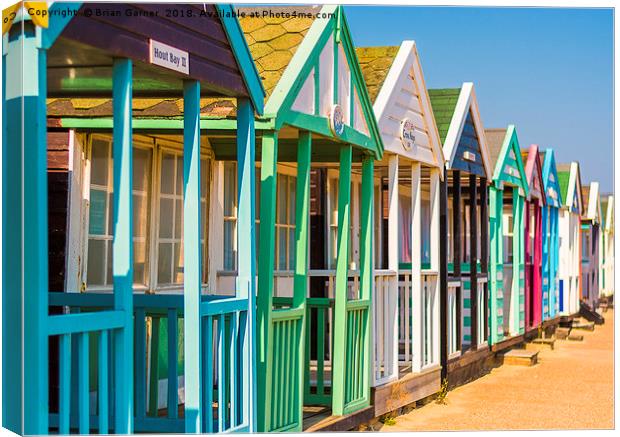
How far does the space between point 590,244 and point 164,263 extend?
2371cm

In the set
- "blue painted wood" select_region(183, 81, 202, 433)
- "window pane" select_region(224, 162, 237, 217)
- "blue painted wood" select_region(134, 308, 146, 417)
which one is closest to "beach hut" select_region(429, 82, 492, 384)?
"window pane" select_region(224, 162, 237, 217)

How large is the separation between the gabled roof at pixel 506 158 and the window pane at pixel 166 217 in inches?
299

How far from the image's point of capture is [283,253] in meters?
12.3

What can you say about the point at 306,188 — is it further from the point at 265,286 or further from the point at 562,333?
the point at 562,333

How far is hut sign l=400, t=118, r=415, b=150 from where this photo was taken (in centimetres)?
1095

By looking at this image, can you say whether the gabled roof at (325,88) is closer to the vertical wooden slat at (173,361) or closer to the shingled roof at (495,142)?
the vertical wooden slat at (173,361)

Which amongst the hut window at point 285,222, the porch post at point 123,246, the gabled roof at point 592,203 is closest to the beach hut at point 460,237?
the hut window at point 285,222

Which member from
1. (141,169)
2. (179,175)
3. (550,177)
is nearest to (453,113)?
(179,175)

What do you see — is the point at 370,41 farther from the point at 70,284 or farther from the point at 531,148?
the point at 531,148

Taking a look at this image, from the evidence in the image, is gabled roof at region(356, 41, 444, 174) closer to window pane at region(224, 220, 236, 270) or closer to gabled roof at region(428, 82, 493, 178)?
gabled roof at region(428, 82, 493, 178)

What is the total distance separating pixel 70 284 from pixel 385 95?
13.1 ft

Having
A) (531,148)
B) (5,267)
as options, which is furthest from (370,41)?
(531,148)

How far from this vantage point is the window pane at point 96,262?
Result: 8.22 meters

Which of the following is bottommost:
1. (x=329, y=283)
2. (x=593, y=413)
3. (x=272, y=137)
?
(x=593, y=413)
